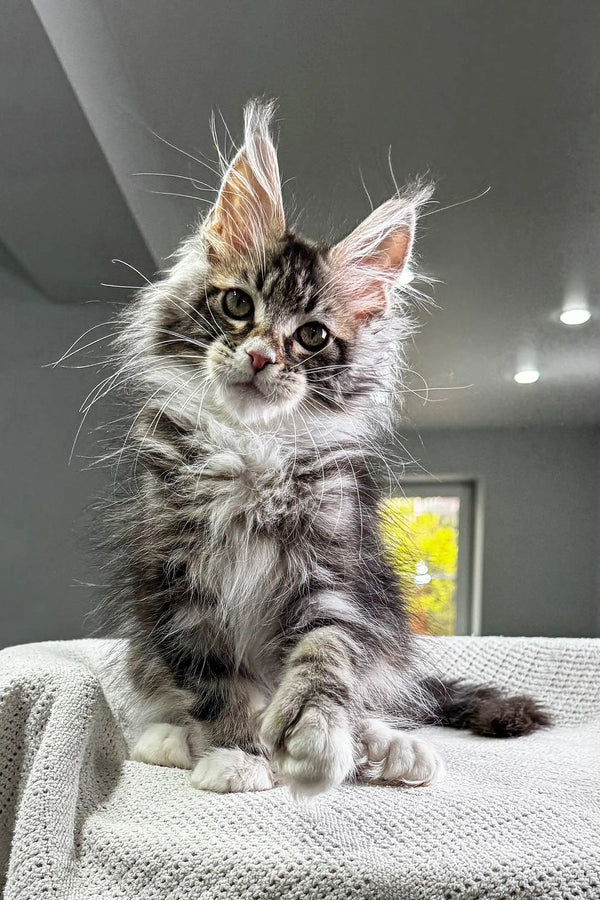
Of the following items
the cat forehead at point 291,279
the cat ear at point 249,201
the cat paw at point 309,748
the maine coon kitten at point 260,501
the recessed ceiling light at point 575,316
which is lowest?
the cat paw at point 309,748

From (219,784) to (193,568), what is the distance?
0.80 feet

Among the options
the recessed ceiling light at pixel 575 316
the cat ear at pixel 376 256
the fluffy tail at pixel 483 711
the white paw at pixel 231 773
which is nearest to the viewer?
the white paw at pixel 231 773

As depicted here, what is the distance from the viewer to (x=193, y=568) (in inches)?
36.2

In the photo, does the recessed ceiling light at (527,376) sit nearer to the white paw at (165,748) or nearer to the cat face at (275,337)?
the cat face at (275,337)

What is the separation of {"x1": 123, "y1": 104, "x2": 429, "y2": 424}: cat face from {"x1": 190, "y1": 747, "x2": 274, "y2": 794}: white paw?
397mm

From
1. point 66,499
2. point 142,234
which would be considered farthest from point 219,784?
point 142,234

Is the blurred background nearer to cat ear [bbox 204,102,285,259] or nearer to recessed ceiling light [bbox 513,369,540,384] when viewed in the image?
recessed ceiling light [bbox 513,369,540,384]

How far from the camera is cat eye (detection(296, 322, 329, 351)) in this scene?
1.00 metres

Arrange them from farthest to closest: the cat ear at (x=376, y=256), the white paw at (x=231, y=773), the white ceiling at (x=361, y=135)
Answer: the white ceiling at (x=361, y=135), the cat ear at (x=376, y=256), the white paw at (x=231, y=773)

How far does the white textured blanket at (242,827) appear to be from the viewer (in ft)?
2.15

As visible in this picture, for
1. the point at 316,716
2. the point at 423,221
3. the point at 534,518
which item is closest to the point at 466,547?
the point at 534,518

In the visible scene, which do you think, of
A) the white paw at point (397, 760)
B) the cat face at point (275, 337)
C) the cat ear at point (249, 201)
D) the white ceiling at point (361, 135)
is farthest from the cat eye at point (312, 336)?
the white ceiling at point (361, 135)

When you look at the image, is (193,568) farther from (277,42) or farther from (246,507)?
(277,42)

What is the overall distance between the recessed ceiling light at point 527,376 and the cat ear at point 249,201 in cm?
95
